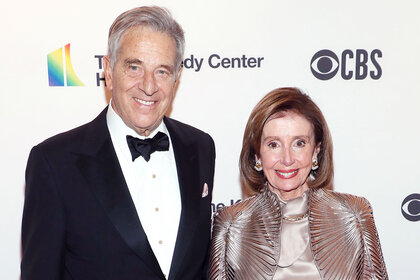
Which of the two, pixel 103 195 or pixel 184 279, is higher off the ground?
pixel 103 195

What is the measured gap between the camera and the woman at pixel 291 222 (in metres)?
2.26

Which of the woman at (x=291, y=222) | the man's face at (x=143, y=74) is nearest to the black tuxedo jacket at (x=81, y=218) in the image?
the man's face at (x=143, y=74)

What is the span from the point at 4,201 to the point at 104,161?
1.56 metres

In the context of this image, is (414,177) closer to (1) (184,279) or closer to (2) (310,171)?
(2) (310,171)

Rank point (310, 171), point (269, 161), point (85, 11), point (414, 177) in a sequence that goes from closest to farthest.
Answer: point (269, 161) < point (310, 171) < point (85, 11) < point (414, 177)

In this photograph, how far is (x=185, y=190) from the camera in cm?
217

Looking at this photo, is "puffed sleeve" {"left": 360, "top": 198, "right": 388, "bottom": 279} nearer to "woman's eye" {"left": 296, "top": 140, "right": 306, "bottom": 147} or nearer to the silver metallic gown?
the silver metallic gown

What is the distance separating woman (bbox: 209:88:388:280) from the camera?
2264 mm

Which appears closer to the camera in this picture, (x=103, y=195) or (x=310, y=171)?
(x=103, y=195)

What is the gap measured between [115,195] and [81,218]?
0.15 m

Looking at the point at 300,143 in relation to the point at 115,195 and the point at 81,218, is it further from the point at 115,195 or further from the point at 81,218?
the point at 81,218

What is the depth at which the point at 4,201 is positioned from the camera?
10.6ft

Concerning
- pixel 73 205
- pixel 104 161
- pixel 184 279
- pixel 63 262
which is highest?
pixel 104 161

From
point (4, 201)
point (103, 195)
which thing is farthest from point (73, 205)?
point (4, 201)
